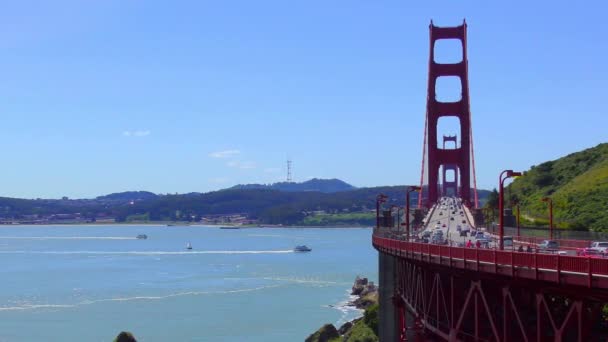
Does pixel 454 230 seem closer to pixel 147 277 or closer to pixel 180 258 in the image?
pixel 147 277

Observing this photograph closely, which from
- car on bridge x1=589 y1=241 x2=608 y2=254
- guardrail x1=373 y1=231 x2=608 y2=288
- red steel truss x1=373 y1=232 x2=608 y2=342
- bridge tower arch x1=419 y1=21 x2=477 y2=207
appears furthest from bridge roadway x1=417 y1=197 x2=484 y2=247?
guardrail x1=373 y1=231 x2=608 y2=288

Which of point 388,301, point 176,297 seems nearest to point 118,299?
point 176,297

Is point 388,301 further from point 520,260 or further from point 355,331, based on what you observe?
point 520,260

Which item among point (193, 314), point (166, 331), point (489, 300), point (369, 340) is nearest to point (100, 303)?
point (193, 314)

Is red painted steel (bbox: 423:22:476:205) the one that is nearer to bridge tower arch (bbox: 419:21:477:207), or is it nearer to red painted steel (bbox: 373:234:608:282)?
bridge tower arch (bbox: 419:21:477:207)

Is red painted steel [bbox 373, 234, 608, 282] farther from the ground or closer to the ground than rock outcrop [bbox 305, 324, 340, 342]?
farther from the ground
